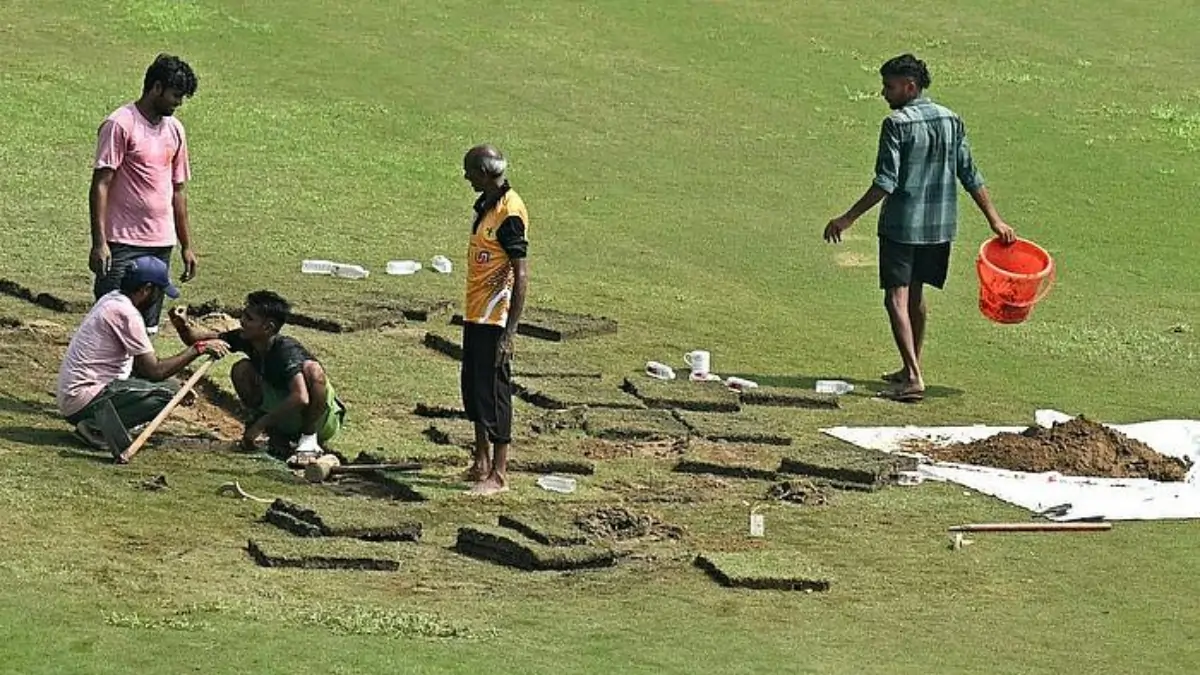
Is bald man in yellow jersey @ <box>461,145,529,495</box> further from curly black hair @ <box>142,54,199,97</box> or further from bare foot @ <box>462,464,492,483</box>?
curly black hair @ <box>142,54,199,97</box>

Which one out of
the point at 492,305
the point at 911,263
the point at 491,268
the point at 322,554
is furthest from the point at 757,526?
the point at 911,263

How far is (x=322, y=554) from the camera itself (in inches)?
386

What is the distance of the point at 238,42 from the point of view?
24781 mm

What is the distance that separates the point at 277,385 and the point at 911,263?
4770 millimetres

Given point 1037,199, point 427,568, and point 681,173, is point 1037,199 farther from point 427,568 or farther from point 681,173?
point 427,568

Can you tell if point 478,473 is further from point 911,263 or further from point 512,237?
point 911,263

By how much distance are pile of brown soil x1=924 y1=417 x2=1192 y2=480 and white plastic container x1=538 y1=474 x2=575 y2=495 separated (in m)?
2.40

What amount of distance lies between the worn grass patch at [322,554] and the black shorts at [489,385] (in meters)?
1.56

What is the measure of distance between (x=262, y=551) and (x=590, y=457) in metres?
3.12

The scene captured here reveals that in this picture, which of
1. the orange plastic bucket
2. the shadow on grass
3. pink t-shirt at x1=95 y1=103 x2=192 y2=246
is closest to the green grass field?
the shadow on grass

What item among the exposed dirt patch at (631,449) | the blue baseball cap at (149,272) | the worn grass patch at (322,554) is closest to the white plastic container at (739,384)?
the exposed dirt patch at (631,449)

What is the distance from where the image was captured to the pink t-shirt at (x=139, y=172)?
12211 mm

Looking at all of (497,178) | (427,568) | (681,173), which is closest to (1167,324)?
(681,173)

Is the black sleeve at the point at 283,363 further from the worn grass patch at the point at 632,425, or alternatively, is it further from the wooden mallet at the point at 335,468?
the worn grass patch at the point at 632,425
